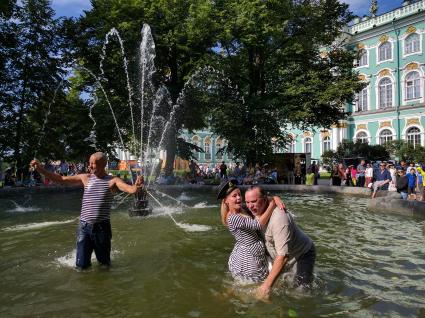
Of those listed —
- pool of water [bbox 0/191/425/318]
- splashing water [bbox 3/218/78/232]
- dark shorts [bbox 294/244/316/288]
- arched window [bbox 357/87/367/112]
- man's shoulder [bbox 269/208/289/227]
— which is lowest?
pool of water [bbox 0/191/425/318]

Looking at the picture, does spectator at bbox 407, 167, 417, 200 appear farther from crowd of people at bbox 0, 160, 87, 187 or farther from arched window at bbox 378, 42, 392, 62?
arched window at bbox 378, 42, 392, 62

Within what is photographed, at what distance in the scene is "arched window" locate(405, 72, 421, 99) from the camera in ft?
147

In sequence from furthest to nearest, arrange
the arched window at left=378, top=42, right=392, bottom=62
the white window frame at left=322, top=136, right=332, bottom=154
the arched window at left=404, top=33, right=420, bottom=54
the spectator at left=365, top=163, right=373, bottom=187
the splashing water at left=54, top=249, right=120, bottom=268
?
1. the white window frame at left=322, top=136, right=332, bottom=154
2. the arched window at left=378, top=42, right=392, bottom=62
3. the arched window at left=404, top=33, right=420, bottom=54
4. the spectator at left=365, top=163, right=373, bottom=187
5. the splashing water at left=54, top=249, right=120, bottom=268

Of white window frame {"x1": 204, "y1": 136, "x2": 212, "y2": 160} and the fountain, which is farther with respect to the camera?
white window frame {"x1": 204, "y1": 136, "x2": 212, "y2": 160}

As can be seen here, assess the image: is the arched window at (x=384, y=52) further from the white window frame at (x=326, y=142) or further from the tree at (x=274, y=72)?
the tree at (x=274, y=72)

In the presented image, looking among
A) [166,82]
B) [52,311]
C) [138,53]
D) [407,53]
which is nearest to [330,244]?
[52,311]

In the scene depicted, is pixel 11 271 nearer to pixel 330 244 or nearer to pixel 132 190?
pixel 132 190

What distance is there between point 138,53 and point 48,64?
569 cm

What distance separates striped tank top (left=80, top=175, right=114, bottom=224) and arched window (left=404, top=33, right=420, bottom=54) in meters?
46.2

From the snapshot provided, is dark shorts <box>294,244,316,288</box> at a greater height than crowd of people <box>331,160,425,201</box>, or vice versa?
crowd of people <box>331,160,425,201</box>

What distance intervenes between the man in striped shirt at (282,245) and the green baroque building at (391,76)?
126ft

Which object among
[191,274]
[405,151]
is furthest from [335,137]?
[191,274]

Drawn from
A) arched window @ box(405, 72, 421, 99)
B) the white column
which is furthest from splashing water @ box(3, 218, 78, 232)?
the white column

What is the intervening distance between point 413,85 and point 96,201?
46.3 m
